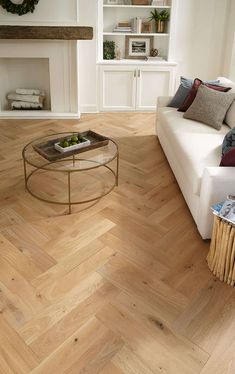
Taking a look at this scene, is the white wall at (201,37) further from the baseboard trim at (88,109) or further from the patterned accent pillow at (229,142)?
the patterned accent pillow at (229,142)

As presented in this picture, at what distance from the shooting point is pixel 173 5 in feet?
14.9

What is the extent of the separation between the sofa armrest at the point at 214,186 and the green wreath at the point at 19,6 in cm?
329

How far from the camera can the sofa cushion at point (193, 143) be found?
2439 mm

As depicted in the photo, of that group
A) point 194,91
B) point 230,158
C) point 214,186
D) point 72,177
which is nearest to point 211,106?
point 194,91

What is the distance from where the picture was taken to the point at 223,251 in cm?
194

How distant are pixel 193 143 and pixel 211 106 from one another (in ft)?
1.87

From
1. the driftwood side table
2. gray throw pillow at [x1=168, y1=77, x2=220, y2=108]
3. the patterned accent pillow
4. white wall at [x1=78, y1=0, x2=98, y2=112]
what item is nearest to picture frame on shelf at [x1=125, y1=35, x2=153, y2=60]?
white wall at [x1=78, y1=0, x2=98, y2=112]

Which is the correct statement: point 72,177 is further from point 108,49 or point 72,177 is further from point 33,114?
point 108,49

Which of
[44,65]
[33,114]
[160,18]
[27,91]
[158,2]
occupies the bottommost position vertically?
[33,114]

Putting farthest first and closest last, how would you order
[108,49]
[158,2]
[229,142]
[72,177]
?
[108,49] < [158,2] < [72,177] < [229,142]

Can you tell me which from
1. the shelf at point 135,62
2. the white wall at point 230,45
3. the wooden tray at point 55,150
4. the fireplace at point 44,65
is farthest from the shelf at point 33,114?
the white wall at point 230,45

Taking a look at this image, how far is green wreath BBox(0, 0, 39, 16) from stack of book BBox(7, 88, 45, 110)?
37.3 inches

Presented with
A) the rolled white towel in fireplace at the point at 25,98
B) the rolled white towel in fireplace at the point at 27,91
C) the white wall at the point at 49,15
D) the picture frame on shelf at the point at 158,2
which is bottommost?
the rolled white towel in fireplace at the point at 25,98

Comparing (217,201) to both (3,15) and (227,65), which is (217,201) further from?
(3,15)
